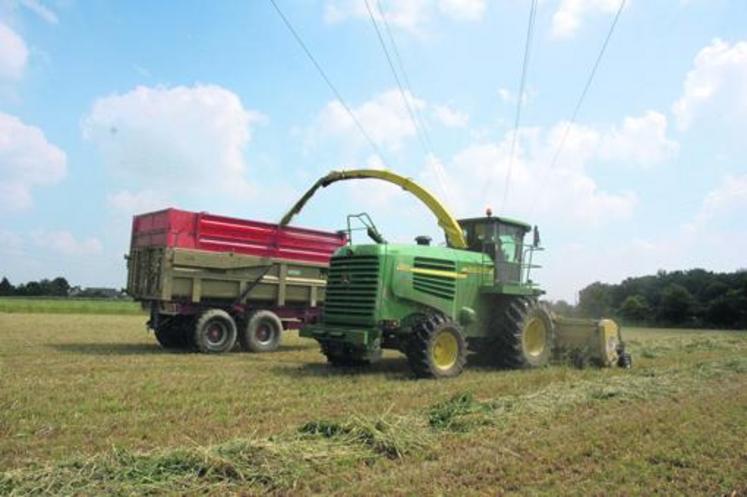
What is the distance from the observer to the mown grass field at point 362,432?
461 cm

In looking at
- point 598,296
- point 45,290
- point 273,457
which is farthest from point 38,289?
point 273,457

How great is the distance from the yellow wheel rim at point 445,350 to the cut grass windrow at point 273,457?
2.72 metres

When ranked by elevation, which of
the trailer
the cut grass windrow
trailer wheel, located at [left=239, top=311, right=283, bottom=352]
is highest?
the trailer

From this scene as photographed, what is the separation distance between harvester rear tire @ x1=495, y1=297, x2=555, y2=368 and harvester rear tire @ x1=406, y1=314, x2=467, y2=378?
4.38 ft

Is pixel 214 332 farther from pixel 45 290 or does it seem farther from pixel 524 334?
pixel 45 290

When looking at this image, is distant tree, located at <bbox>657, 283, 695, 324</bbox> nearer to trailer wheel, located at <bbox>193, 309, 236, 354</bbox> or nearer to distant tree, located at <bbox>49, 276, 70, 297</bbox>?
trailer wheel, located at <bbox>193, 309, 236, 354</bbox>

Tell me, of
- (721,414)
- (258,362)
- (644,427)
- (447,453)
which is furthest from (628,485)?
(258,362)

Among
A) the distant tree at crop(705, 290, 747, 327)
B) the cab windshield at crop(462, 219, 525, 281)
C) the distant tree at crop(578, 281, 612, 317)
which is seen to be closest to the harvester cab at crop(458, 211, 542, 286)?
the cab windshield at crop(462, 219, 525, 281)

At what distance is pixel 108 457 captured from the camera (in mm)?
4895

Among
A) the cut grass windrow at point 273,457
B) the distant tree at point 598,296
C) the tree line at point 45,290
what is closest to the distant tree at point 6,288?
the tree line at point 45,290

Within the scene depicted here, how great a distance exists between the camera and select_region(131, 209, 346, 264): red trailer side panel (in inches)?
533

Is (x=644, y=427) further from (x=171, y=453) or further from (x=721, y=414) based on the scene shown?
(x=171, y=453)

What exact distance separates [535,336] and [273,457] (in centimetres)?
791

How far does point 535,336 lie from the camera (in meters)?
12.1
